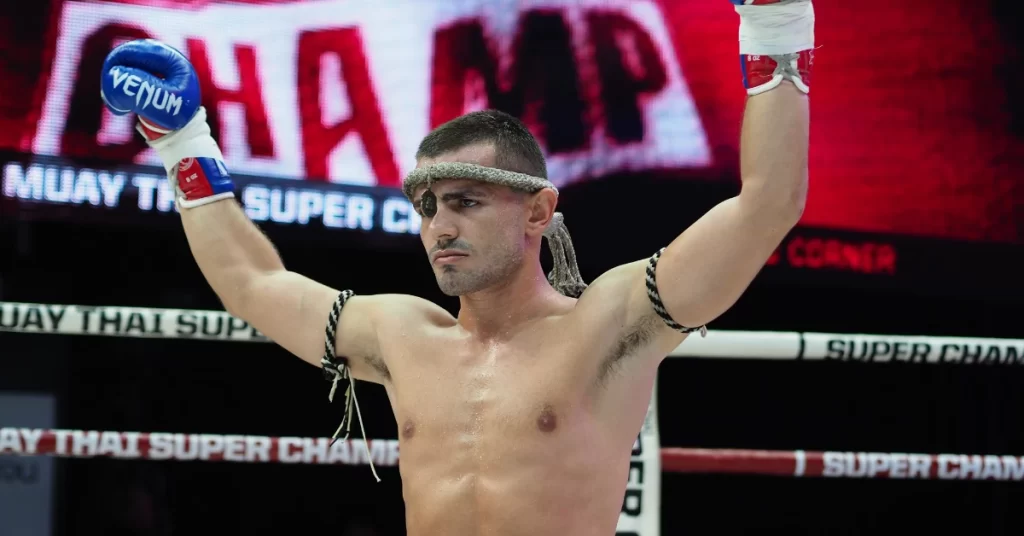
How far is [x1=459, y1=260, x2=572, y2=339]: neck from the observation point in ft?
6.37

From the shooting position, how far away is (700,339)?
2.66 m

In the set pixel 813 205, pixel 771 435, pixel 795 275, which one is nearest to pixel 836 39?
pixel 813 205

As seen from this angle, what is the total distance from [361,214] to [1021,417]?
3399 millimetres

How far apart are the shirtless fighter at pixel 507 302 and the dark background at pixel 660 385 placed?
1.64m

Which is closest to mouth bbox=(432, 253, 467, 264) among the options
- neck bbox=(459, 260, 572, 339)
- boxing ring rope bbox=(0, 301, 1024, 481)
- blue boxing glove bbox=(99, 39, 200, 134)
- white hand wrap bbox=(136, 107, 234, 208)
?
neck bbox=(459, 260, 572, 339)

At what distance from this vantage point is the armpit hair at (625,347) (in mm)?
1801

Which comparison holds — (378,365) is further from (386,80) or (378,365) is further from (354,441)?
(386,80)

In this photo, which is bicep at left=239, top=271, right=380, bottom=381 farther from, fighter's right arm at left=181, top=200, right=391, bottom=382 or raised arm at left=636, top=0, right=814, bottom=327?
raised arm at left=636, top=0, right=814, bottom=327

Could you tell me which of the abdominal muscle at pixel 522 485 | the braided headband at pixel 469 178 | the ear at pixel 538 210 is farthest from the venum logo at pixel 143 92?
the abdominal muscle at pixel 522 485

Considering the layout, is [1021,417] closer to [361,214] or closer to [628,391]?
[361,214]

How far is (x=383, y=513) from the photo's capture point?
4.90 meters

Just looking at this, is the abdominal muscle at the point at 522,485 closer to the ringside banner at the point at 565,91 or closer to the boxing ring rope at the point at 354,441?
the boxing ring rope at the point at 354,441

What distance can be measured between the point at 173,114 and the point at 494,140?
0.64m

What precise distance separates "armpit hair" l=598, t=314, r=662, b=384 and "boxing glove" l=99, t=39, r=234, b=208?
2.70 feet
